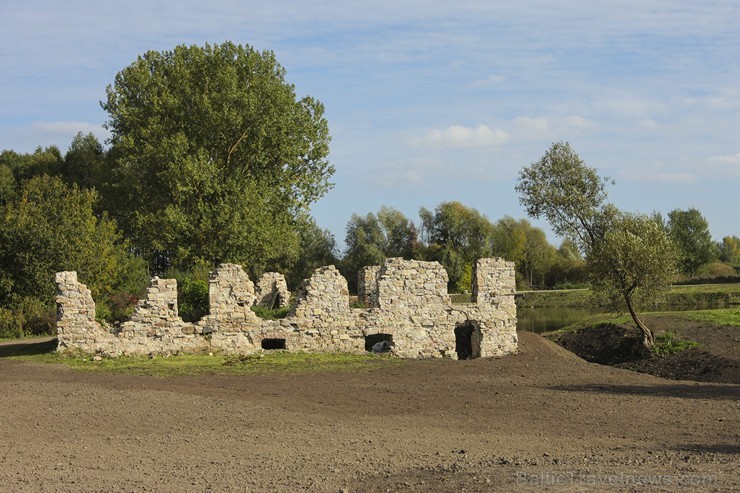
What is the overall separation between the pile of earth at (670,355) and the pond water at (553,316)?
22.1 ft

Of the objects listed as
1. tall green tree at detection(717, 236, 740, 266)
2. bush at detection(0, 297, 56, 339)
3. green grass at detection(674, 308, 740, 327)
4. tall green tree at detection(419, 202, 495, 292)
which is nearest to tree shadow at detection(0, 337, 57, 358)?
bush at detection(0, 297, 56, 339)

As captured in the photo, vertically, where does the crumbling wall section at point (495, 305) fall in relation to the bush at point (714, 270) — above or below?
below

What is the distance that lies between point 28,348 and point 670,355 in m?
20.7

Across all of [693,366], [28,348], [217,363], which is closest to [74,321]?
[217,363]

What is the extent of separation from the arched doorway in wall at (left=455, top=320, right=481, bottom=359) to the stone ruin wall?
0.12 m

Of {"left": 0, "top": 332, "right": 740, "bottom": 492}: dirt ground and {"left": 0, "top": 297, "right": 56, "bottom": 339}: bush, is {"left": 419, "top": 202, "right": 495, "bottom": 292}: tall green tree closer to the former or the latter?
{"left": 0, "top": 297, "right": 56, "bottom": 339}: bush

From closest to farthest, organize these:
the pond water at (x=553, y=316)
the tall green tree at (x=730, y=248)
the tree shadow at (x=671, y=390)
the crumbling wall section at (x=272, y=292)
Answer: the tree shadow at (x=671, y=390)
the crumbling wall section at (x=272, y=292)
the pond water at (x=553, y=316)
the tall green tree at (x=730, y=248)

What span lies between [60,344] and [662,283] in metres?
19.5

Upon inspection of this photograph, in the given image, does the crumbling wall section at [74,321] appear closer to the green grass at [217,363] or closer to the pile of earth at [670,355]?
the green grass at [217,363]

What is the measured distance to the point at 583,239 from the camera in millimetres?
37781

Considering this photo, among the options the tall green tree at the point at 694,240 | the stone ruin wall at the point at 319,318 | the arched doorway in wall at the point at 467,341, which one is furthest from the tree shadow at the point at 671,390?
the tall green tree at the point at 694,240

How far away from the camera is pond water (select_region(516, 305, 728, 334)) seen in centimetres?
4405

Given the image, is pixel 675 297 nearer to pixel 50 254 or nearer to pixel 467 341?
pixel 467 341

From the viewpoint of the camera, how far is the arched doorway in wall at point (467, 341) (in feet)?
90.4
